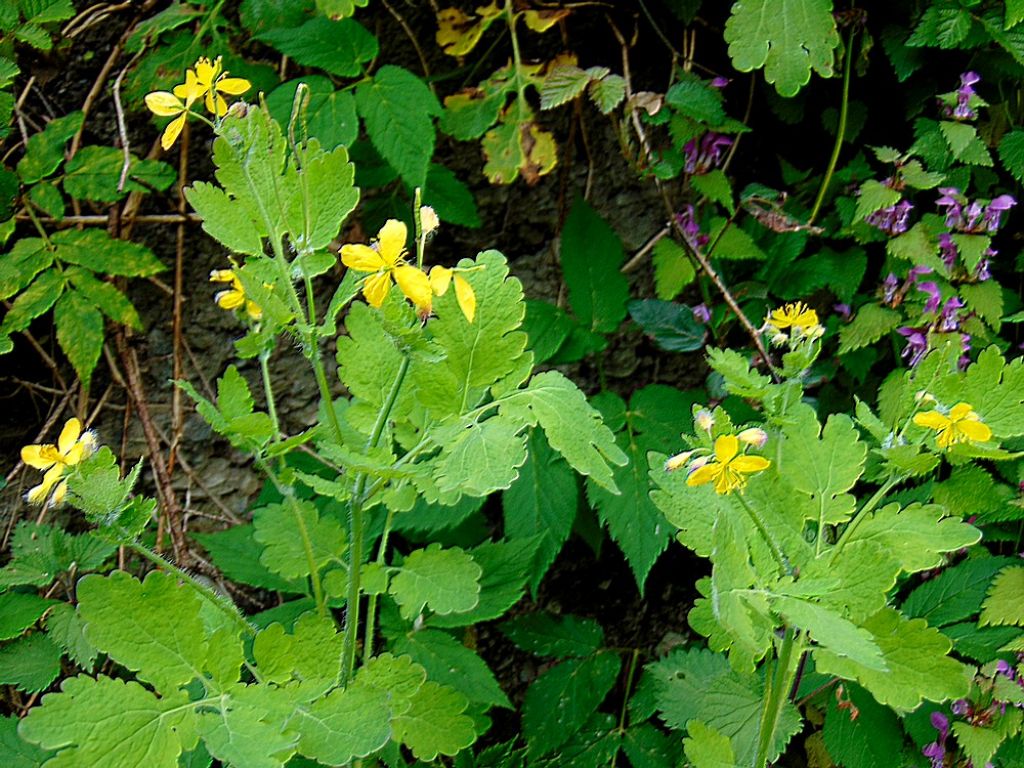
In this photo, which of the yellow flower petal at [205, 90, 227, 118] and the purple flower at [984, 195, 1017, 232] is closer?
the yellow flower petal at [205, 90, 227, 118]

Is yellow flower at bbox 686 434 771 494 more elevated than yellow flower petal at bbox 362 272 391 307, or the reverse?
yellow flower petal at bbox 362 272 391 307

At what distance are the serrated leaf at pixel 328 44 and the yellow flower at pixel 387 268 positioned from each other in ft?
2.59

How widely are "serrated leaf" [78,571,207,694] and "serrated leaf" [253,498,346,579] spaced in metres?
0.22

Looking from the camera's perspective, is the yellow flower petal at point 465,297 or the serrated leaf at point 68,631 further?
the serrated leaf at point 68,631

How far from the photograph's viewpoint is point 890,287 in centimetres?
164

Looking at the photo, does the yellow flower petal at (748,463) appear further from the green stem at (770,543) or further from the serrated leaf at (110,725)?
the serrated leaf at (110,725)

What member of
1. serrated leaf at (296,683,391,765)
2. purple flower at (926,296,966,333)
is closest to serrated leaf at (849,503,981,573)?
serrated leaf at (296,683,391,765)

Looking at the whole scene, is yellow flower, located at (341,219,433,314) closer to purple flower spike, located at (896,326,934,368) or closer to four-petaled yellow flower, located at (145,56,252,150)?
four-petaled yellow flower, located at (145,56,252,150)

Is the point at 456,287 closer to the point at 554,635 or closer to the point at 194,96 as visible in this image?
the point at 194,96

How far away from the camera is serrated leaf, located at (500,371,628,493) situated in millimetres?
900

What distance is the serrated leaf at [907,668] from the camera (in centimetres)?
98

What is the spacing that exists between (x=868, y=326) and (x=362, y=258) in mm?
1101

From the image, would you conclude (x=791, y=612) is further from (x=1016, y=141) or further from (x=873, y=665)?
(x=1016, y=141)

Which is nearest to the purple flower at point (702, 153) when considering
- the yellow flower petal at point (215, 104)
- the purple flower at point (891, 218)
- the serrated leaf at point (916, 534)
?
the purple flower at point (891, 218)
